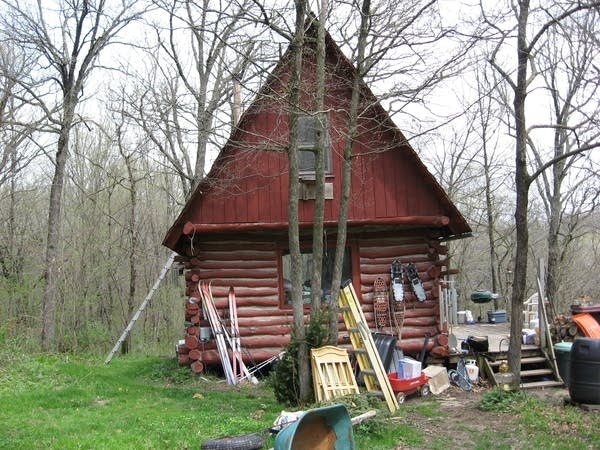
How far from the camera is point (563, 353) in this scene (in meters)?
11.7

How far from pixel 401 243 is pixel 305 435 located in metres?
8.31

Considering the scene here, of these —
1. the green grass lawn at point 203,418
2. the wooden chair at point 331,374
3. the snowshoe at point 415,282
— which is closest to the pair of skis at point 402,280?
the snowshoe at point 415,282

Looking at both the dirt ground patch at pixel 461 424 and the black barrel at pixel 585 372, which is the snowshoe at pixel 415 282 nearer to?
the dirt ground patch at pixel 461 424

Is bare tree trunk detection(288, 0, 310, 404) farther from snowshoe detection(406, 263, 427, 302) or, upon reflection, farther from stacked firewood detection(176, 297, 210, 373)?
snowshoe detection(406, 263, 427, 302)

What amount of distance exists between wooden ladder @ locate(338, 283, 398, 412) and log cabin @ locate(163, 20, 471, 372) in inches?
97.6

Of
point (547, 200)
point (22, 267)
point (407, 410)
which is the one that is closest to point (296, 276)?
point (407, 410)

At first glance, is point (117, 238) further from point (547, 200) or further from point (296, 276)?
point (547, 200)

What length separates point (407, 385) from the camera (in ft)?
33.3

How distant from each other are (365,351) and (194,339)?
13.7ft

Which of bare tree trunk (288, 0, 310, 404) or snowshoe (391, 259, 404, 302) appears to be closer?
bare tree trunk (288, 0, 310, 404)

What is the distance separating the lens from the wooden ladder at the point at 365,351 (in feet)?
30.6

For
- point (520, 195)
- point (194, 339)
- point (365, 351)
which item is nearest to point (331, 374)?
point (365, 351)

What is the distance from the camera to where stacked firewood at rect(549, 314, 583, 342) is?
12.8 metres

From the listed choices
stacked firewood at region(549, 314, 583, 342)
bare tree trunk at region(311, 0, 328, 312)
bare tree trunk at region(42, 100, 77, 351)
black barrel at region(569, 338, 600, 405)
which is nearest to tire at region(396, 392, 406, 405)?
bare tree trunk at region(311, 0, 328, 312)
